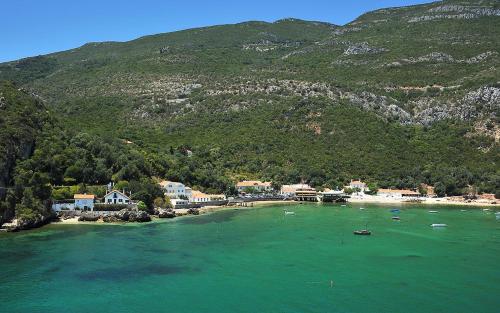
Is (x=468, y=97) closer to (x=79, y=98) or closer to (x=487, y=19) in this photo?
(x=487, y=19)

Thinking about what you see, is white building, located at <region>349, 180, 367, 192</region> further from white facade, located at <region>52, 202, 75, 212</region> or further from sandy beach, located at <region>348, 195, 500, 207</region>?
white facade, located at <region>52, 202, 75, 212</region>

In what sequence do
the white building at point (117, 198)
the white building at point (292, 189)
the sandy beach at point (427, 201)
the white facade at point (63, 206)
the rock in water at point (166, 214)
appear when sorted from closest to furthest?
the white facade at point (63, 206) < the white building at point (117, 198) < the rock in water at point (166, 214) < the sandy beach at point (427, 201) < the white building at point (292, 189)

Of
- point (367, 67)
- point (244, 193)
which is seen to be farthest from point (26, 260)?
point (367, 67)

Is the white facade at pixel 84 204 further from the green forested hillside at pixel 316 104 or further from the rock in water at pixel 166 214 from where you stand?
the rock in water at pixel 166 214

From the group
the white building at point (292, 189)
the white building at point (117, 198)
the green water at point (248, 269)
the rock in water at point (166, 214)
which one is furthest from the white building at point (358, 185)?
the white building at point (117, 198)

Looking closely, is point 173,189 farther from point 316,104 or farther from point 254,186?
point 316,104

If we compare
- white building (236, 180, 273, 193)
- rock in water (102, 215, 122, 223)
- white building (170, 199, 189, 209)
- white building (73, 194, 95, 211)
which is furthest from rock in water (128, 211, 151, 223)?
white building (236, 180, 273, 193)
